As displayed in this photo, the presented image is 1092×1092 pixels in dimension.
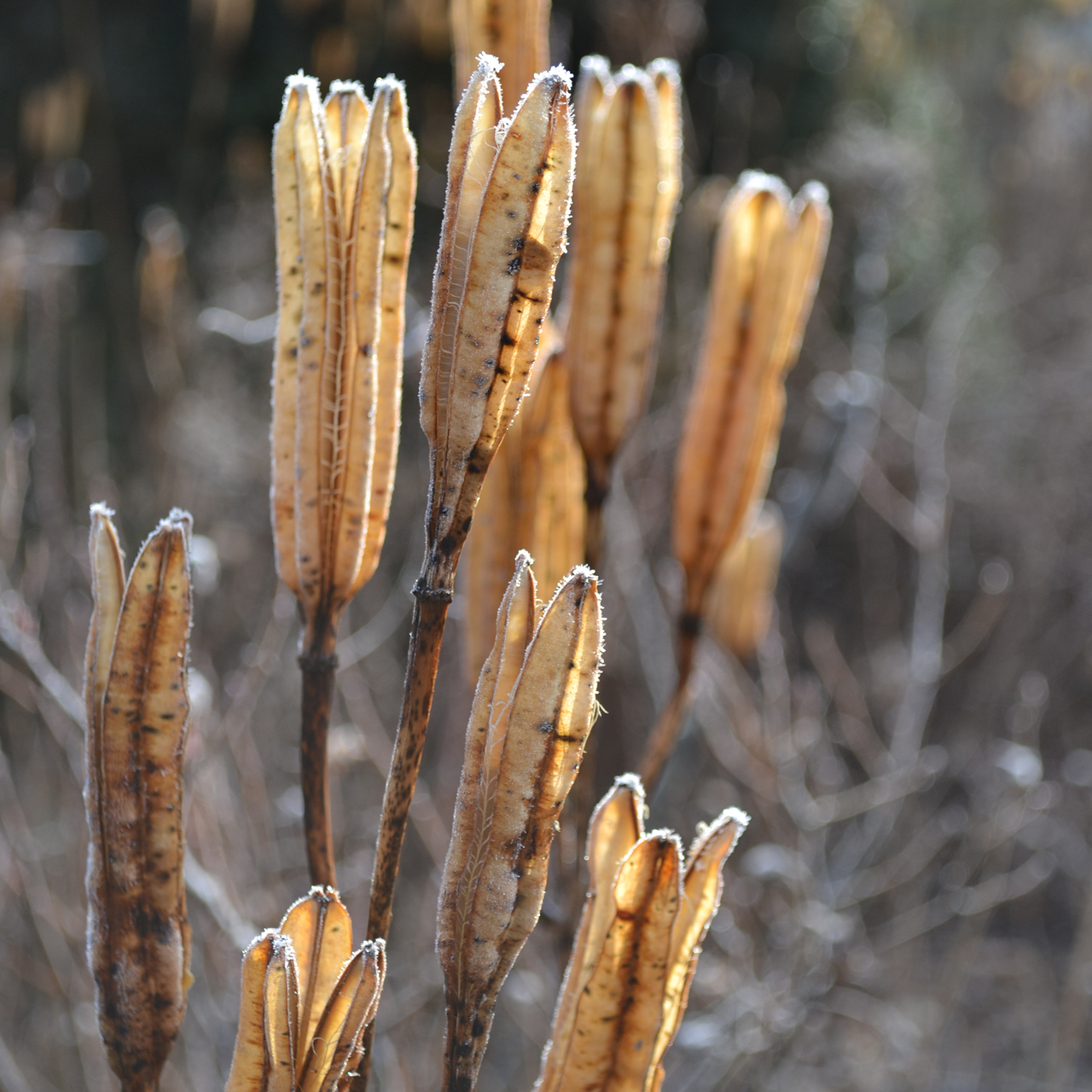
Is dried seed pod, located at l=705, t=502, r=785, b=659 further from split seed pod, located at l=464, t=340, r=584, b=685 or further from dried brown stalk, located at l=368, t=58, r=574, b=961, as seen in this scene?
dried brown stalk, located at l=368, t=58, r=574, b=961

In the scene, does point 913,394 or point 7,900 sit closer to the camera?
point 7,900

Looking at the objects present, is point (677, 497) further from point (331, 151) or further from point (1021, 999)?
point (1021, 999)

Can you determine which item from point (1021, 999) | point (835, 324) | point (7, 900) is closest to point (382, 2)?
point (835, 324)

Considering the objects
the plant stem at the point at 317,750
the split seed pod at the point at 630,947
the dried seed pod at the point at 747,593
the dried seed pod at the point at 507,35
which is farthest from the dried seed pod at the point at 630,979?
the dried seed pod at the point at 747,593

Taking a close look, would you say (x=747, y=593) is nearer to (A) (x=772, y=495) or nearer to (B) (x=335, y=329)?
(B) (x=335, y=329)

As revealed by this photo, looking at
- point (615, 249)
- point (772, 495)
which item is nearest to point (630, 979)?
point (615, 249)

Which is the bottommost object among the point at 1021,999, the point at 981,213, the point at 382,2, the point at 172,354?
the point at 1021,999
